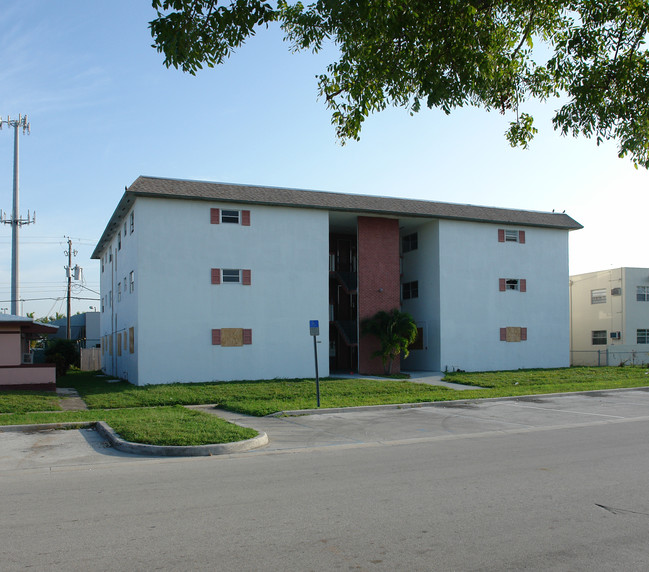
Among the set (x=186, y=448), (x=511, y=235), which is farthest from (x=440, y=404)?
(x=511, y=235)

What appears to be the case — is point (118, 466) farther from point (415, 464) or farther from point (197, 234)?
point (197, 234)

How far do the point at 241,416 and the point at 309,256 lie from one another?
12.8 metres

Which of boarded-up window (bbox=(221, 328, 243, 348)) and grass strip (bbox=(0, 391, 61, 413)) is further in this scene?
boarded-up window (bbox=(221, 328, 243, 348))

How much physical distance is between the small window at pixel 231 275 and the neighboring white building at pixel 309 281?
0.21 ft

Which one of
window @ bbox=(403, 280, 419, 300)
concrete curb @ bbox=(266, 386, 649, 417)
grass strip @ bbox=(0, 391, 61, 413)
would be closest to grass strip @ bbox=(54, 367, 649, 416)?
concrete curb @ bbox=(266, 386, 649, 417)

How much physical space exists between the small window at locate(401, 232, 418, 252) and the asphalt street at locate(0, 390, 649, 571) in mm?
22322

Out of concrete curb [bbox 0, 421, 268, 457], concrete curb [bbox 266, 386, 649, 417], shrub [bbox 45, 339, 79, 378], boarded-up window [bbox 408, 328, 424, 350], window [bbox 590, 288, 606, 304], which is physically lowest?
concrete curb [bbox 266, 386, 649, 417]

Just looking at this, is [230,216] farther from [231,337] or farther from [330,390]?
[330,390]

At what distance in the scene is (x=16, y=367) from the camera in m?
22.5

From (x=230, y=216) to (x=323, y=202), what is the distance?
14.9 ft

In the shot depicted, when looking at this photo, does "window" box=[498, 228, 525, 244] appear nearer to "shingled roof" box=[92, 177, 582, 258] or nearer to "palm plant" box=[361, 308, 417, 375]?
"shingled roof" box=[92, 177, 582, 258]

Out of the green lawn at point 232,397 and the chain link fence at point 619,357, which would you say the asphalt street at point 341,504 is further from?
the chain link fence at point 619,357

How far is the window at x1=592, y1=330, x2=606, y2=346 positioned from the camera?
4234 cm

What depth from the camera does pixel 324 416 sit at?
16922mm
